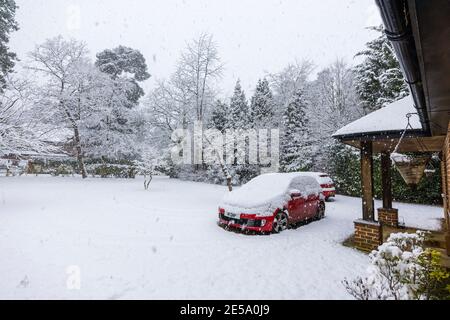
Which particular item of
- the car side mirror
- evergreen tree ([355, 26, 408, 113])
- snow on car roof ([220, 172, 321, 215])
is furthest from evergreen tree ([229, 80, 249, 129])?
the car side mirror

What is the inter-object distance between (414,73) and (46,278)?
581 cm

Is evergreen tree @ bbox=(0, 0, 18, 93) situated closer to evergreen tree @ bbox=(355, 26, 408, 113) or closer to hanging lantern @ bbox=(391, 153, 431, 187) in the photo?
hanging lantern @ bbox=(391, 153, 431, 187)

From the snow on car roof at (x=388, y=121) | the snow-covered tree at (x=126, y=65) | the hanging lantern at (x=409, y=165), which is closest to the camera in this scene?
the hanging lantern at (x=409, y=165)

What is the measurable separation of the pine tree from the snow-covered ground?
11301 mm

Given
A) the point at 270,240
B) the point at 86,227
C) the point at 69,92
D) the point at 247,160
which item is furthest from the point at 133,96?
the point at 270,240

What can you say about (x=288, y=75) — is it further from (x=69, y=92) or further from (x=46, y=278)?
(x=46, y=278)

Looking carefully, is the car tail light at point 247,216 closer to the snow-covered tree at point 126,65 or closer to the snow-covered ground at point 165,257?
the snow-covered ground at point 165,257

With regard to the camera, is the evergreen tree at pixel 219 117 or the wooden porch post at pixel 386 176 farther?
the evergreen tree at pixel 219 117

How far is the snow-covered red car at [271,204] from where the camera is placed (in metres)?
6.94

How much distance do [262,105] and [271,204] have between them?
2089 cm

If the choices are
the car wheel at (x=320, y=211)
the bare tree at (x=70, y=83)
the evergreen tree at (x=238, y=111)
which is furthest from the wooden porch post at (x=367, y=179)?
the bare tree at (x=70, y=83)

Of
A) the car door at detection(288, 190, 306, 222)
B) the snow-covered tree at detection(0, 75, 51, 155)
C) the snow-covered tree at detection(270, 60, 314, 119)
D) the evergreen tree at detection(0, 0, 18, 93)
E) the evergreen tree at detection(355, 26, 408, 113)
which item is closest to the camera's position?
the car door at detection(288, 190, 306, 222)

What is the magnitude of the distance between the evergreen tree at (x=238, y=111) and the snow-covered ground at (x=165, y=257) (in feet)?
47.6

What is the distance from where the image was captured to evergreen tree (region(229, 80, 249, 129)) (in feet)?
75.6
